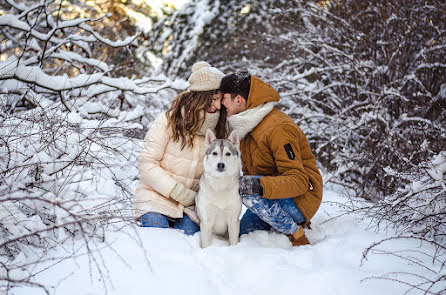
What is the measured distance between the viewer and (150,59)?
426 inches

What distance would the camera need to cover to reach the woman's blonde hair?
3.13 m

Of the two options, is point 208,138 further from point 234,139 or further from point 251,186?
point 251,186

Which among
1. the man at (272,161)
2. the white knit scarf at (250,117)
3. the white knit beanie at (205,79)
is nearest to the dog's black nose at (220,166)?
the man at (272,161)

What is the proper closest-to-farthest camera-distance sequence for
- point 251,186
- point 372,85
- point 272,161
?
1. point 251,186
2. point 272,161
3. point 372,85

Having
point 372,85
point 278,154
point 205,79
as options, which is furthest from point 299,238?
point 372,85

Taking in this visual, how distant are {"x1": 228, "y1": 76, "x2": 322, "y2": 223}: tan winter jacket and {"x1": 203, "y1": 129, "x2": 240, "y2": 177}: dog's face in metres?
0.19

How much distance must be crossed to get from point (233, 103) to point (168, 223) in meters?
1.31

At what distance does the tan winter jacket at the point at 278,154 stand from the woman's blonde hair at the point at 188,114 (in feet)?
0.98

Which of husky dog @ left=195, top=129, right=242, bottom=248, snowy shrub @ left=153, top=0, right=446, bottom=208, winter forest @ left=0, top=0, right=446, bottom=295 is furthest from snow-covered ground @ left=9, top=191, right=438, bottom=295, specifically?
snowy shrub @ left=153, top=0, right=446, bottom=208

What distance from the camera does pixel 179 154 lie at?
324 centimetres

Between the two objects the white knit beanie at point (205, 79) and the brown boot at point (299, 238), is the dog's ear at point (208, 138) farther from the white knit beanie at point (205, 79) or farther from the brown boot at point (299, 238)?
the brown boot at point (299, 238)

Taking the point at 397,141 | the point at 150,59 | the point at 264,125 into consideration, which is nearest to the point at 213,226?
the point at 264,125

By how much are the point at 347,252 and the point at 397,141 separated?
2.09 m

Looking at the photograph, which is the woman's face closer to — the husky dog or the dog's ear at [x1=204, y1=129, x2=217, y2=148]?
the dog's ear at [x1=204, y1=129, x2=217, y2=148]
